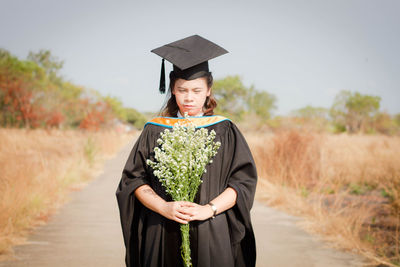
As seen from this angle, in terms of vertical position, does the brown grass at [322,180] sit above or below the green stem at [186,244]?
below

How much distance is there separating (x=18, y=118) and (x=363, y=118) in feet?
109

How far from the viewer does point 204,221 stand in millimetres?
1948

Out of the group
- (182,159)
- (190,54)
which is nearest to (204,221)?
(182,159)

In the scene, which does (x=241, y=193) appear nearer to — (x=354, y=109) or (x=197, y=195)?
(x=197, y=195)

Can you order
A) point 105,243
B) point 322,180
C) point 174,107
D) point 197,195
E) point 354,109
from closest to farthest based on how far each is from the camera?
point 197,195, point 174,107, point 105,243, point 322,180, point 354,109

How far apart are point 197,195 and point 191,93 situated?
638mm

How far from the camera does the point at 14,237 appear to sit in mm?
4523

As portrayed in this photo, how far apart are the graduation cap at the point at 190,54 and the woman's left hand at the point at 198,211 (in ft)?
2.64

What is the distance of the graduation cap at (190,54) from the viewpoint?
6.85 feet

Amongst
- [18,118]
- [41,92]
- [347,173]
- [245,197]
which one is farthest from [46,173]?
[41,92]

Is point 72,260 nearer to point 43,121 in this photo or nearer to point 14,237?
point 14,237

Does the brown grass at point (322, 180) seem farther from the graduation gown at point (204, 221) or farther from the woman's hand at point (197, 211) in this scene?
the woman's hand at point (197, 211)

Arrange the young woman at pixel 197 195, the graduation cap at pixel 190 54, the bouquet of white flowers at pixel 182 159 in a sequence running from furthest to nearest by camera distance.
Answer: the graduation cap at pixel 190 54 < the young woman at pixel 197 195 < the bouquet of white flowers at pixel 182 159

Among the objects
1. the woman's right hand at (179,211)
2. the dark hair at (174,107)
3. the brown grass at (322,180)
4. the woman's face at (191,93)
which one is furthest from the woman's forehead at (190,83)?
the brown grass at (322,180)
